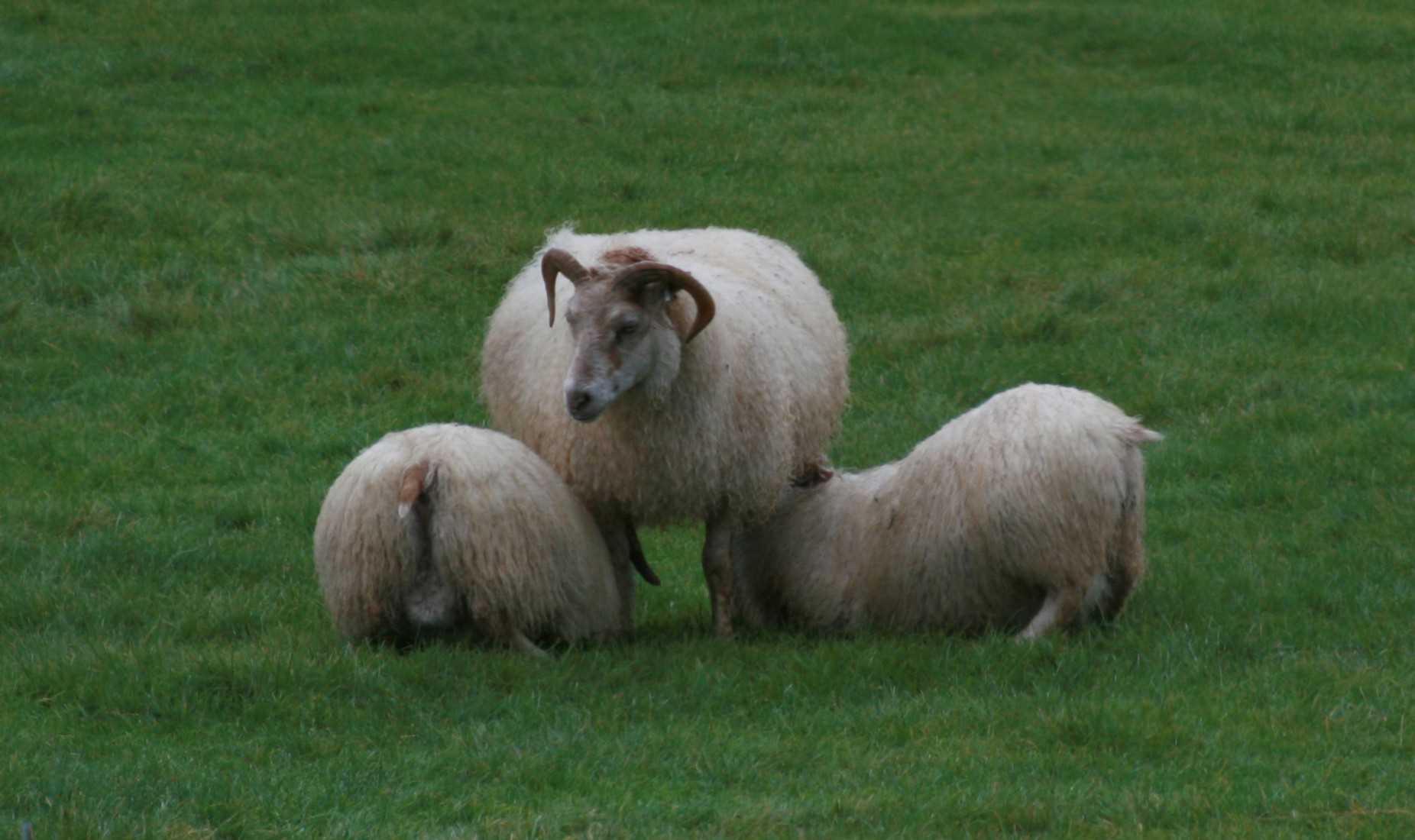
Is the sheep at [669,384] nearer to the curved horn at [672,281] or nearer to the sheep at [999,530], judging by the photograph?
the curved horn at [672,281]

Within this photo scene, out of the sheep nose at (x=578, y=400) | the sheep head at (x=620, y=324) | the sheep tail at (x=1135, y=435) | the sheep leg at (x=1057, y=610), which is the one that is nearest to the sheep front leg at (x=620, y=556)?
the sheep head at (x=620, y=324)

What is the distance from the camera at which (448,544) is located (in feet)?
26.2

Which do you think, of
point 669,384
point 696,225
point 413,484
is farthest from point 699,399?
point 696,225

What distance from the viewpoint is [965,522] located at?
27.5 ft

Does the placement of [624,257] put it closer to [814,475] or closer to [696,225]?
[814,475]

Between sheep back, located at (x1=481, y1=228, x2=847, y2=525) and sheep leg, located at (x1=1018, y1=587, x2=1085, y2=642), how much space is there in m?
1.30

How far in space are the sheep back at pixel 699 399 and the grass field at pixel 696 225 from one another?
716 mm

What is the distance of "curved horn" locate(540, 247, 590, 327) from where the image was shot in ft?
26.9

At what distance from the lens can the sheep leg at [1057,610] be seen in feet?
27.1

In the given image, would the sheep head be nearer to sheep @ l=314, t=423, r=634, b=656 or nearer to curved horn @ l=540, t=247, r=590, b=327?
curved horn @ l=540, t=247, r=590, b=327

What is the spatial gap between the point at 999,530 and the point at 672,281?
1.64 meters

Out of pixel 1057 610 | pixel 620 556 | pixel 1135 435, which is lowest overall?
pixel 1057 610

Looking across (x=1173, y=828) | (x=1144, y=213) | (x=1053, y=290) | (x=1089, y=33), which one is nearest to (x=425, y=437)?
(x=1173, y=828)

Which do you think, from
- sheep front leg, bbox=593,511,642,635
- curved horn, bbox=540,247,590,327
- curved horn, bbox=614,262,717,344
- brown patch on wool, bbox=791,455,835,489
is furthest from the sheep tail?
curved horn, bbox=540,247,590,327
